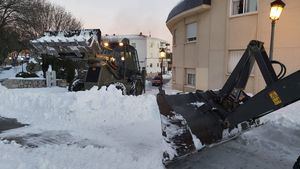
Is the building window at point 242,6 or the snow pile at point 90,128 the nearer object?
the snow pile at point 90,128

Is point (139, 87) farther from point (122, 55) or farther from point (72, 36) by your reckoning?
point (72, 36)

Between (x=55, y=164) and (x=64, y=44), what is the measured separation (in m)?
9.07

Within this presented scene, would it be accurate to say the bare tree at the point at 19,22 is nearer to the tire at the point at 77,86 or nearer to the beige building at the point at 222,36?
the tire at the point at 77,86

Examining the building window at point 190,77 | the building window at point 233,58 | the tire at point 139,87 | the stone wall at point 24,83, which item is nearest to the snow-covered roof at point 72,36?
the tire at point 139,87

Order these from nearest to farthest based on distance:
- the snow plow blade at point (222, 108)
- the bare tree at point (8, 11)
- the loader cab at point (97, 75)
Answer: the snow plow blade at point (222, 108) → the loader cab at point (97, 75) → the bare tree at point (8, 11)

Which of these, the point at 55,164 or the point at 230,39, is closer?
the point at 55,164

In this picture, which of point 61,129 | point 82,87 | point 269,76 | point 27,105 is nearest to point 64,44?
point 82,87

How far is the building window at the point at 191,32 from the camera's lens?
18.6 m

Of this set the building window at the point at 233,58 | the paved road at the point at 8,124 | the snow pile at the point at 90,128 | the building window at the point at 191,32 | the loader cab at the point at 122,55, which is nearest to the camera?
the snow pile at the point at 90,128

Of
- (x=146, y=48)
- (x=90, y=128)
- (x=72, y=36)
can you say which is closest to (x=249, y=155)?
(x=90, y=128)

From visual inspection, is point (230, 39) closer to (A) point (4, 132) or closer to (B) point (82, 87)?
(B) point (82, 87)

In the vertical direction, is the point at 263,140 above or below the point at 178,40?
below

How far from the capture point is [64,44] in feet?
43.7

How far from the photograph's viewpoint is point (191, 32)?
1905 cm
